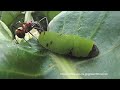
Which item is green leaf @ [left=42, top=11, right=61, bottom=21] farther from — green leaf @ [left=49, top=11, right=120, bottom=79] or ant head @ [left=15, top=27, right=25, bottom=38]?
ant head @ [left=15, top=27, right=25, bottom=38]

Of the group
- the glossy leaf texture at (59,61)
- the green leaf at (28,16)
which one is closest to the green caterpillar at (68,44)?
the glossy leaf texture at (59,61)

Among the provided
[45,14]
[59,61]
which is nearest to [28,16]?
[45,14]

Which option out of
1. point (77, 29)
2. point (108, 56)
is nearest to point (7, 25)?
point (77, 29)

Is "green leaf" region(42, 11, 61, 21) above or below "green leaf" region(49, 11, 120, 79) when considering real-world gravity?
above

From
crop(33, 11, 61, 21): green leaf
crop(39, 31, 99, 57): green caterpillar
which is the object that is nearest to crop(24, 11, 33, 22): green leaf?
crop(33, 11, 61, 21): green leaf

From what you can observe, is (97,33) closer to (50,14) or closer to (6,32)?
(50,14)

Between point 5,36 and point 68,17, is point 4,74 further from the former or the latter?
point 68,17
